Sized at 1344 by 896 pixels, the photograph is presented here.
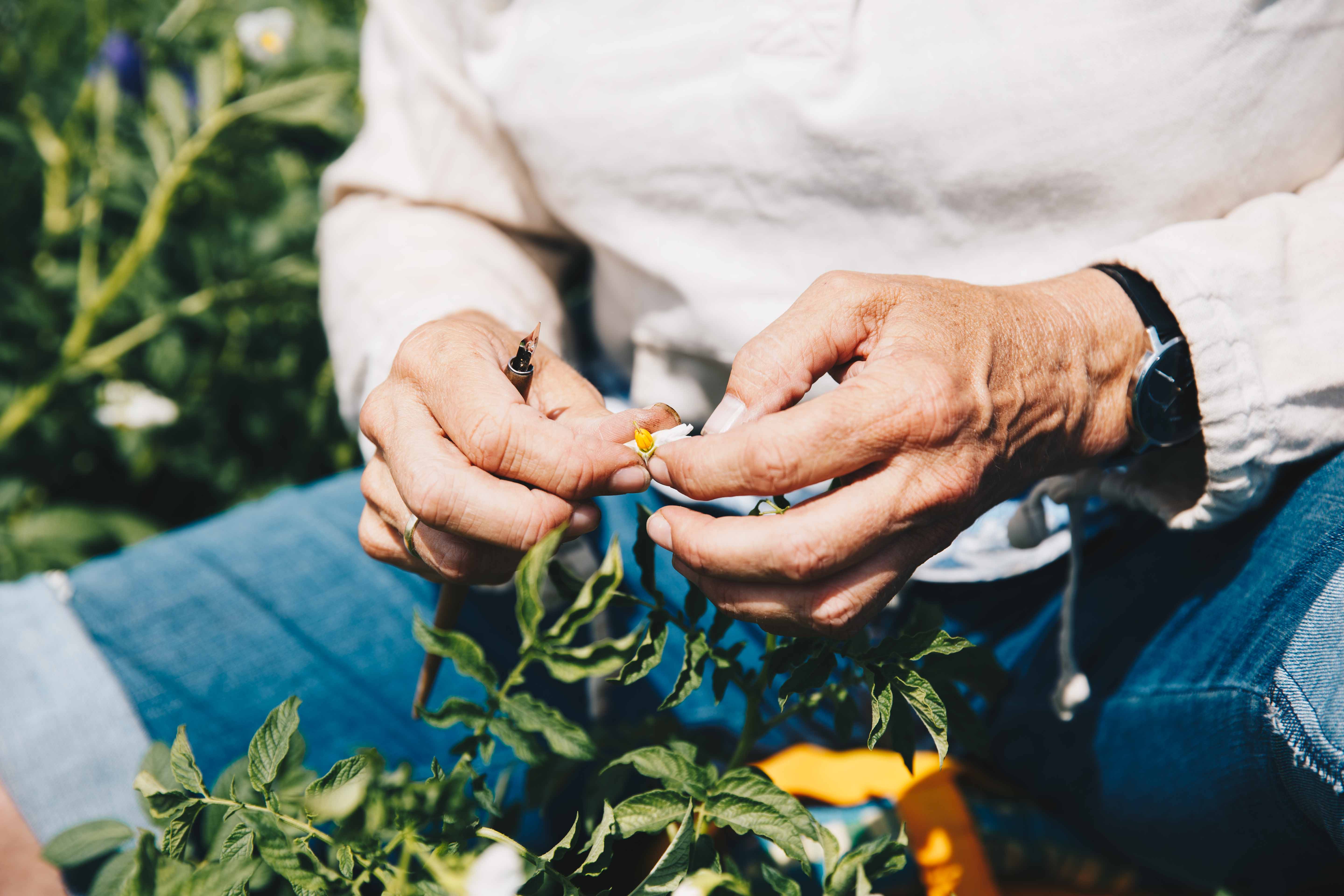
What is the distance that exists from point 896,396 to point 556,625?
0.98 feet

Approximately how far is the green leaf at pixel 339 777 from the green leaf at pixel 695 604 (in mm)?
256

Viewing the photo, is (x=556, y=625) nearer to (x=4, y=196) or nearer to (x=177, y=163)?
(x=177, y=163)

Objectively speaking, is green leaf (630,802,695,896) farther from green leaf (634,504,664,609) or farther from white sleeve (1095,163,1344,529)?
white sleeve (1095,163,1344,529)

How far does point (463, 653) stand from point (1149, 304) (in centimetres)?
72

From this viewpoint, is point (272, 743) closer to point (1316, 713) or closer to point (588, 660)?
point (588, 660)

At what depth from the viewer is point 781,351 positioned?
645 millimetres

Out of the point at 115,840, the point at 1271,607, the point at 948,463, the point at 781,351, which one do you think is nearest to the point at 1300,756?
the point at 1271,607

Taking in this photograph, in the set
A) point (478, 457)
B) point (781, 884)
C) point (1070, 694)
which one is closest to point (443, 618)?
point (478, 457)

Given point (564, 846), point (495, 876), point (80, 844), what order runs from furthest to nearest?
point (80, 844), point (564, 846), point (495, 876)

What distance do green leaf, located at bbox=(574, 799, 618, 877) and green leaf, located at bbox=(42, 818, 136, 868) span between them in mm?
379

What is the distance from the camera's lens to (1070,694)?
90cm

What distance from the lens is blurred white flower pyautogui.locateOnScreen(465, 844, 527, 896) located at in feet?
1.41

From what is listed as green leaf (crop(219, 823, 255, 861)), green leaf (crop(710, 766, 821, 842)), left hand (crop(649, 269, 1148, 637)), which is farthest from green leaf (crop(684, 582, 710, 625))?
green leaf (crop(219, 823, 255, 861))

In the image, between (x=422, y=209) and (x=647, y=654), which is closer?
(x=647, y=654)
